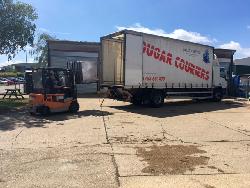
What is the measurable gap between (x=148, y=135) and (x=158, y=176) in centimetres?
486

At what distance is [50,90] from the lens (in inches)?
669

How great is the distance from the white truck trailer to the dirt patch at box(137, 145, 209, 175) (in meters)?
8.98

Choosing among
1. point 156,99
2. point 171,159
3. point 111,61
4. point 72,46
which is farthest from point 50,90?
point 72,46

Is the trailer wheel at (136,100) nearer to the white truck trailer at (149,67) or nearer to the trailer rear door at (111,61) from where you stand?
the white truck trailer at (149,67)

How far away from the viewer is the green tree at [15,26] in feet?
77.0

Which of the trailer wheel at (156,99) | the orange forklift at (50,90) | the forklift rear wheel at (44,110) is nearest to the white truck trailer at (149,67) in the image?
the trailer wheel at (156,99)

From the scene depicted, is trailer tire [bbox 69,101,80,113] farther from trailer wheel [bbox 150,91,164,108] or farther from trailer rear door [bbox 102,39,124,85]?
trailer wheel [bbox 150,91,164,108]

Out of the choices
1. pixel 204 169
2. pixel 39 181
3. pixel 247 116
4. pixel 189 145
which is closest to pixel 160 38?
pixel 247 116

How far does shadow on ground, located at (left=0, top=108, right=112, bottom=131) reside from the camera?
1463cm

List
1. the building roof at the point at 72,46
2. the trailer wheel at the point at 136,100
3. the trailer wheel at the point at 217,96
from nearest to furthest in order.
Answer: the trailer wheel at the point at 136,100 → the trailer wheel at the point at 217,96 → the building roof at the point at 72,46

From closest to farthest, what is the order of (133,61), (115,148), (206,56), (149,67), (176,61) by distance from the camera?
(115,148)
(133,61)
(149,67)
(176,61)
(206,56)

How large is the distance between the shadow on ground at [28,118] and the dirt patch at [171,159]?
5.89 m

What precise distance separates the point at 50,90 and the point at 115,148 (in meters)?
7.41

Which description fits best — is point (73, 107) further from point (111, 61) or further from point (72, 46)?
point (72, 46)
